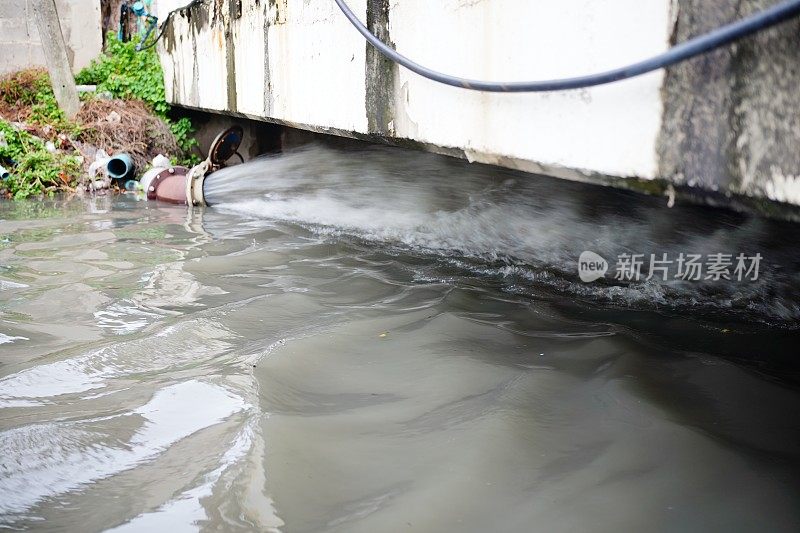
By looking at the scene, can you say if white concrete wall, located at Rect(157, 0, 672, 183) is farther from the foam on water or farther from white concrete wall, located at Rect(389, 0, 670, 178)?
the foam on water

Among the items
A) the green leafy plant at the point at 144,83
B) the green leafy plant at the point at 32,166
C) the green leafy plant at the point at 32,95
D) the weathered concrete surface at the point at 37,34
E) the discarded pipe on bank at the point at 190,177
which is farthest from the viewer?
the weathered concrete surface at the point at 37,34

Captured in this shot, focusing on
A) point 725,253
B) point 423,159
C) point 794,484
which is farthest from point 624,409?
point 423,159

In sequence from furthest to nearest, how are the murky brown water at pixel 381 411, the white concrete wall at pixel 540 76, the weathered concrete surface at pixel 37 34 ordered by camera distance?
1. the weathered concrete surface at pixel 37 34
2. the white concrete wall at pixel 540 76
3. the murky brown water at pixel 381 411

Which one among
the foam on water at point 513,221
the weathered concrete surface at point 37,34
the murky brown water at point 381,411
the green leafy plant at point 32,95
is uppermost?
the weathered concrete surface at point 37,34

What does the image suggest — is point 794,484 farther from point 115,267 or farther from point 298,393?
point 115,267

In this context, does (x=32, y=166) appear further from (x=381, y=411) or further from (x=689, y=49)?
(x=689, y=49)

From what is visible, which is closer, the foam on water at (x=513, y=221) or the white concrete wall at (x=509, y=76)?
the white concrete wall at (x=509, y=76)

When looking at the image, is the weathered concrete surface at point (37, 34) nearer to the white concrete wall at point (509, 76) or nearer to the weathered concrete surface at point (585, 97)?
the white concrete wall at point (509, 76)

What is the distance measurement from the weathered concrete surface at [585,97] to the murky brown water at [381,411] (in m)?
0.69

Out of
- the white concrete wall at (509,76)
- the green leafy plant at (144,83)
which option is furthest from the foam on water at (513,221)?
the green leafy plant at (144,83)

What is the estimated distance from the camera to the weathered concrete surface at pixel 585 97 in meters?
1.88

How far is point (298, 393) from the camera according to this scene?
225cm

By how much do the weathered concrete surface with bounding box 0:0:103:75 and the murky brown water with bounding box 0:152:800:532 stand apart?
28.0 ft

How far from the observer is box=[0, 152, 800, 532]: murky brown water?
5.32 feet
